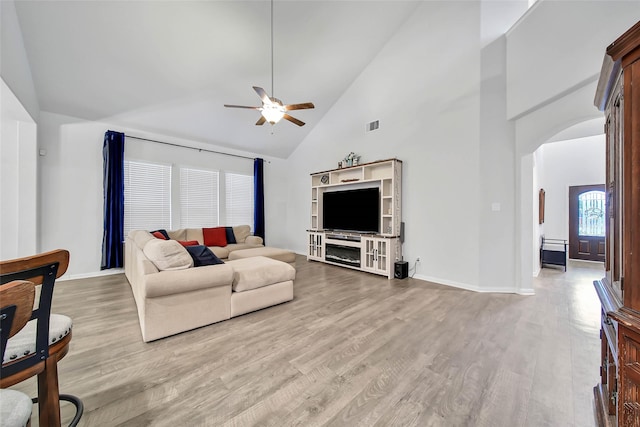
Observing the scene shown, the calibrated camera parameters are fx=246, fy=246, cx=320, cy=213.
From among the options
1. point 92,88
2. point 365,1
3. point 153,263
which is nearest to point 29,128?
point 92,88

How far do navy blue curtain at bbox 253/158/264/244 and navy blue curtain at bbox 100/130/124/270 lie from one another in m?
2.81

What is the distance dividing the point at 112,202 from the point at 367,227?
4.75 meters

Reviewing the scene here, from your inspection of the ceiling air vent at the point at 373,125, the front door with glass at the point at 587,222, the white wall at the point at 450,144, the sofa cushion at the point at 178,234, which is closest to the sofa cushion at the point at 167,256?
the sofa cushion at the point at 178,234

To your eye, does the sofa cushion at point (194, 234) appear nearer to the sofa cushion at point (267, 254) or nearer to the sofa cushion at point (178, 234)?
the sofa cushion at point (178, 234)

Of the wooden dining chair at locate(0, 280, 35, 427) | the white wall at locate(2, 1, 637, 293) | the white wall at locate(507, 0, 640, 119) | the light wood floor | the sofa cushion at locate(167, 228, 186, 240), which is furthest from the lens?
the sofa cushion at locate(167, 228, 186, 240)

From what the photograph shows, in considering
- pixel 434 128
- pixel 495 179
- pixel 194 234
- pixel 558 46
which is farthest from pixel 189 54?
pixel 495 179

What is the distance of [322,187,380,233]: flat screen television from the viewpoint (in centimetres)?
482

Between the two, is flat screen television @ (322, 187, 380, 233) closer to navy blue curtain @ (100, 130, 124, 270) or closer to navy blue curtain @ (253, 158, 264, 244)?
navy blue curtain @ (253, 158, 264, 244)

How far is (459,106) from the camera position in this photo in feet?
12.7

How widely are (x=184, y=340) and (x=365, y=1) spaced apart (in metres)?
5.26

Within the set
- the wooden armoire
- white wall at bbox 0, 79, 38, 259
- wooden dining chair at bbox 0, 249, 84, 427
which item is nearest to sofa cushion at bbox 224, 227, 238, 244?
Answer: white wall at bbox 0, 79, 38, 259

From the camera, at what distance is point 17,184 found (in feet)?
12.0

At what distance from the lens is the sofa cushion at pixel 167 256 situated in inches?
95.3

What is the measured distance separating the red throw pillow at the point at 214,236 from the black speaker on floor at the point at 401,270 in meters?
3.68
